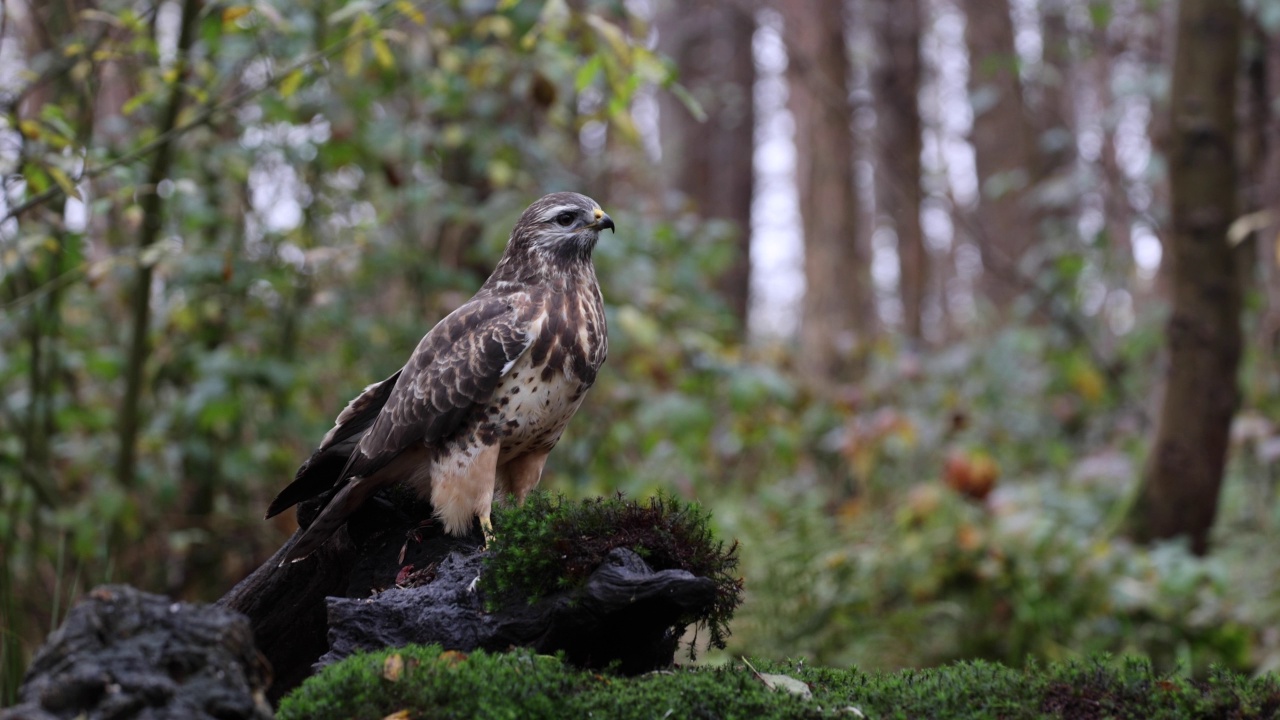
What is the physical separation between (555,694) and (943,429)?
7.48 metres

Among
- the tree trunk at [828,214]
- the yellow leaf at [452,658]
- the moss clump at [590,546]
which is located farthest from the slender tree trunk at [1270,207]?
the yellow leaf at [452,658]

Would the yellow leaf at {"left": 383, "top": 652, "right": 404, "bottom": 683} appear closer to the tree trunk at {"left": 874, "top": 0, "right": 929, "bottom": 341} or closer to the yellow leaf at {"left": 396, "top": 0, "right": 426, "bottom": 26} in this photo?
the yellow leaf at {"left": 396, "top": 0, "right": 426, "bottom": 26}

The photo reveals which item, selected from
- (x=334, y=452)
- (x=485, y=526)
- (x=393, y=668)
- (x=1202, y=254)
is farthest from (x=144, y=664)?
(x=1202, y=254)

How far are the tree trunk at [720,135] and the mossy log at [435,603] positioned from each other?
12.1 meters

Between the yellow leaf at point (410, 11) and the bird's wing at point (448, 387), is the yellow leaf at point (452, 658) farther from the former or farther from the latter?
the yellow leaf at point (410, 11)

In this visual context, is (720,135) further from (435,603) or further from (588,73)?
(435,603)

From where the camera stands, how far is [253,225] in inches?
291

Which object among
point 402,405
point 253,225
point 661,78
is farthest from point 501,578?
point 253,225

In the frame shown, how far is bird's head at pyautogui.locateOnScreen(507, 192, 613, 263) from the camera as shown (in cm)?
405

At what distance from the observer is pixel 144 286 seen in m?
5.95

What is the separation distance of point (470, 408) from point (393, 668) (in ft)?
3.87

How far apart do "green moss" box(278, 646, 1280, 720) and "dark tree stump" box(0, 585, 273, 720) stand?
0.33 m

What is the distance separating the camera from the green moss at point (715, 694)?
2.60 metres

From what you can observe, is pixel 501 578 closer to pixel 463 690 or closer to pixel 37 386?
pixel 463 690
